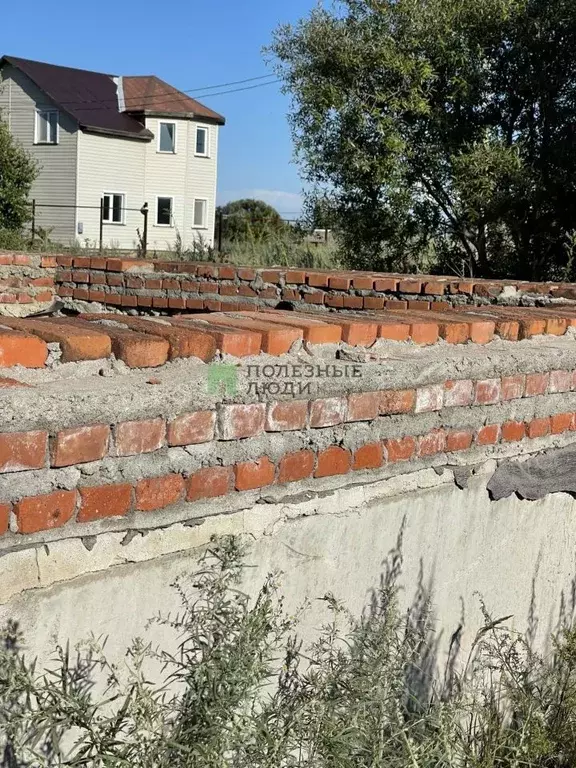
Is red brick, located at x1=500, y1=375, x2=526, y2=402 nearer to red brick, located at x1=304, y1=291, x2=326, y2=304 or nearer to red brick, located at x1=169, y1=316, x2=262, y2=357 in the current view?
red brick, located at x1=169, y1=316, x2=262, y2=357

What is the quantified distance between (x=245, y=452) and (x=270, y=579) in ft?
1.21

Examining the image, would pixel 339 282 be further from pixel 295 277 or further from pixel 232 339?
pixel 232 339

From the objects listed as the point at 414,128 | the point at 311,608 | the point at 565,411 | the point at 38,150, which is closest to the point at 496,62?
the point at 414,128

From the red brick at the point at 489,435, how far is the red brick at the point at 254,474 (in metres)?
0.93

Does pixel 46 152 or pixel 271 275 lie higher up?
pixel 46 152

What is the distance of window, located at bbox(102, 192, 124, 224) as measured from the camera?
95.8 feet

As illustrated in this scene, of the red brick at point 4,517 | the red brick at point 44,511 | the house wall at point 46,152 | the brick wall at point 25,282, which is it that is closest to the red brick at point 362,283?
the brick wall at point 25,282

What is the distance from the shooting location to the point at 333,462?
2.41 m

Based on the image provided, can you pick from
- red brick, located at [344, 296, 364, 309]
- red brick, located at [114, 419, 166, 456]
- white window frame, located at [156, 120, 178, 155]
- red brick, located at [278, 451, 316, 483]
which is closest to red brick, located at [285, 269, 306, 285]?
red brick, located at [344, 296, 364, 309]

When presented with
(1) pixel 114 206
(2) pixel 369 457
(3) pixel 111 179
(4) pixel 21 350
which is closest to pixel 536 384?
(2) pixel 369 457

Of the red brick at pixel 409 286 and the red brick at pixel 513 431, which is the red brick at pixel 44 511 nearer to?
the red brick at pixel 513 431

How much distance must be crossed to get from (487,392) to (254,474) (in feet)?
3.33

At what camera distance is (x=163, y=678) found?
2102 millimetres

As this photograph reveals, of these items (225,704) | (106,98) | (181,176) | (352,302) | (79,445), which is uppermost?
(106,98)
